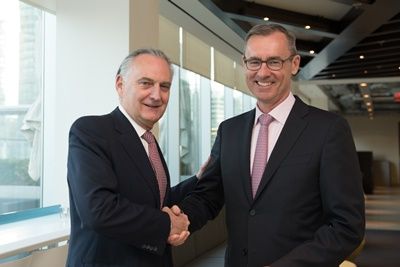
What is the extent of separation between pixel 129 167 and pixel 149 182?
0.10 meters

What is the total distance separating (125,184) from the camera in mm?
1744

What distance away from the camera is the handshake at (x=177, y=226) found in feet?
5.75

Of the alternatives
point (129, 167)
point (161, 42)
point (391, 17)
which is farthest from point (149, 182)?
point (391, 17)

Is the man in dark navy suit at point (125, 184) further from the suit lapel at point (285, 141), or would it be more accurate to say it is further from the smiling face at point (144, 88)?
the suit lapel at point (285, 141)

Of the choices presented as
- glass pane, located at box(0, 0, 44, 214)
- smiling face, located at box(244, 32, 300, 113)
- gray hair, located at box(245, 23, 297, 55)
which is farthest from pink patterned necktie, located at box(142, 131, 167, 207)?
glass pane, located at box(0, 0, 44, 214)

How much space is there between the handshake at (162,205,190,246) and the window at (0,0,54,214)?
2275 millimetres

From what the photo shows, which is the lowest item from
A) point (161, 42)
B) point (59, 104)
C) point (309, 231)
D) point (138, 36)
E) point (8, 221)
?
point (8, 221)

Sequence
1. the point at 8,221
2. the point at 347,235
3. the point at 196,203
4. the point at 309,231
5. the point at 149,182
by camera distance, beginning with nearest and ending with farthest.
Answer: the point at 347,235, the point at 309,231, the point at 149,182, the point at 196,203, the point at 8,221

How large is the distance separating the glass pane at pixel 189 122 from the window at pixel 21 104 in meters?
3.29

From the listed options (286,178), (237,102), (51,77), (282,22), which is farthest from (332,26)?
(286,178)

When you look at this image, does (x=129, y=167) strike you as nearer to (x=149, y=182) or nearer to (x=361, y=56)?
(x=149, y=182)

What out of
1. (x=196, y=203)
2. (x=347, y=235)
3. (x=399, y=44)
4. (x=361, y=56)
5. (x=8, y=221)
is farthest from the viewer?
(x=361, y=56)

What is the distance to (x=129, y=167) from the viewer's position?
69.4 inches

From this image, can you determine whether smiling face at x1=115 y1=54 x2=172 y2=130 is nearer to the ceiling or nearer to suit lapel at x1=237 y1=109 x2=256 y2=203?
suit lapel at x1=237 y1=109 x2=256 y2=203
